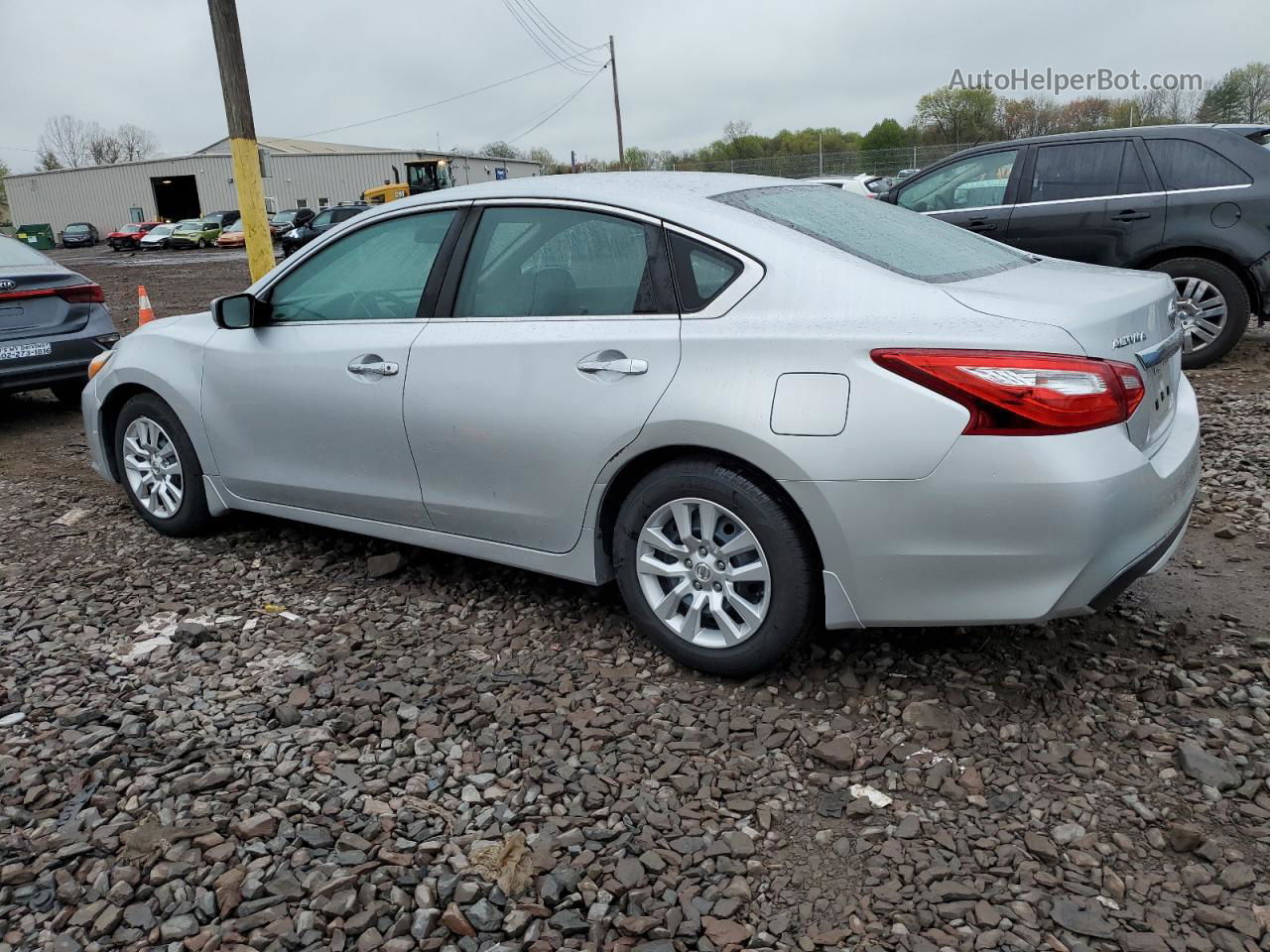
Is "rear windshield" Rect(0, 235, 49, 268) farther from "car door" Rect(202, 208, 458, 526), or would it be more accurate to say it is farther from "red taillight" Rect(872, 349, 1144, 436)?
"red taillight" Rect(872, 349, 1144, 436)

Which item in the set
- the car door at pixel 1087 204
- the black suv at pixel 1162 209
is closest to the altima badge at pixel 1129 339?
the black suv at pixel 1162 209

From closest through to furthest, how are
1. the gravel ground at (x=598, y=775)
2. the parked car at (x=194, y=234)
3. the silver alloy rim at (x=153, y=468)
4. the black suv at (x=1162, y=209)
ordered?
1. the gravel ground at (x=598, y=775)
2. the silver alloy rim at (x=153, y=468)
3. the black suv at (x=1162, y=209)
4. the parked car at (x=194, y=234)

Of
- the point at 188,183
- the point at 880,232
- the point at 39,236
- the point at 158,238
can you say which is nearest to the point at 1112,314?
the point at 880,232

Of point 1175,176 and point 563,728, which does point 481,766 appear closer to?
point 563,728

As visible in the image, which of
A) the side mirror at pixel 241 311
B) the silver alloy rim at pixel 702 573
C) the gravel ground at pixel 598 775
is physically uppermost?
the side mirror at pixel 241 311

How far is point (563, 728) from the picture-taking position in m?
3.12

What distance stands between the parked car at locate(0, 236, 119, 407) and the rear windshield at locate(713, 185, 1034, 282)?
5867 mm

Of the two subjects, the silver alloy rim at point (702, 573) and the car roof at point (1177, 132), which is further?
the car roof at point (1177, 132)

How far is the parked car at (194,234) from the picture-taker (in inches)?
1658

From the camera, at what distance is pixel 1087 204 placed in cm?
768

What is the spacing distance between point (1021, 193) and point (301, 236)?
25.3 metres

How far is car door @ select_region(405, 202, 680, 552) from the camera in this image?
3279 millimetres

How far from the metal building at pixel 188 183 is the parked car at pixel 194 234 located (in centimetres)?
1885

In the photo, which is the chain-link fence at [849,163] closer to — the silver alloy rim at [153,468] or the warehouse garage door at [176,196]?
the silver alloy rim at [153,468]
